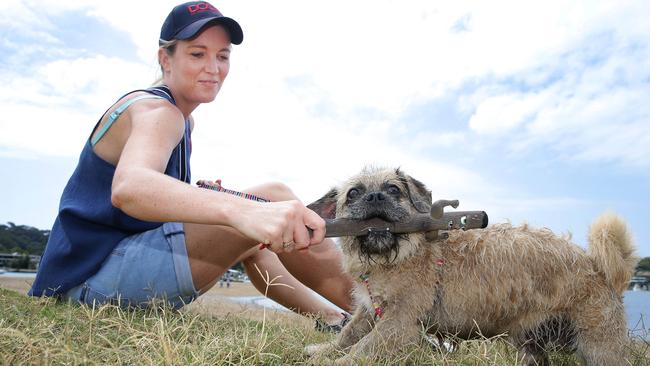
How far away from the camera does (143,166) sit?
282cm

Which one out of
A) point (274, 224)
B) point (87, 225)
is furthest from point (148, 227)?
point (274, 224)

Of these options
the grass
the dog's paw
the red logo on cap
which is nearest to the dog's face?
the grass

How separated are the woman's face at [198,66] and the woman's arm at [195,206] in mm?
1289

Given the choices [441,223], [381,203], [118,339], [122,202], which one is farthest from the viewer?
[381,203]

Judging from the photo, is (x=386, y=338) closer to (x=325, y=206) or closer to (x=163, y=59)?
(x=325, y=206)

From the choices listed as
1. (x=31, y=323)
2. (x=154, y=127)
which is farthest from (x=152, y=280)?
(x=154, y=127)

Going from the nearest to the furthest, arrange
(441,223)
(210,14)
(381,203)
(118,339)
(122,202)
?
(122,202), (118,339), (441,223), (381,203), (210,14)

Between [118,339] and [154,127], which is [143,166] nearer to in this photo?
[154,127]

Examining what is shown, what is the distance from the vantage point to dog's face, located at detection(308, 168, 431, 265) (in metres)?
3.84

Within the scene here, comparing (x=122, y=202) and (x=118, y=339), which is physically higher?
(x=122, y=202)

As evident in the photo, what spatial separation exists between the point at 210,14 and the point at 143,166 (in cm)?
178

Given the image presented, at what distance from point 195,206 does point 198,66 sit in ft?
6.38

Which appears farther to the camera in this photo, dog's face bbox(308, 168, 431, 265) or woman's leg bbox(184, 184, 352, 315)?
woman's leg bbox(184, 184, 352, 315)

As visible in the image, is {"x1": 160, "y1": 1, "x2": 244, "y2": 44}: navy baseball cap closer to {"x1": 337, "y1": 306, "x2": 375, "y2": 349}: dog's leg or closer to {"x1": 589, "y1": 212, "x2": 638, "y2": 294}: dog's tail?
{"x1": 337, "y1": 306, "x2": 375, "y2": 349}: dog's leg
